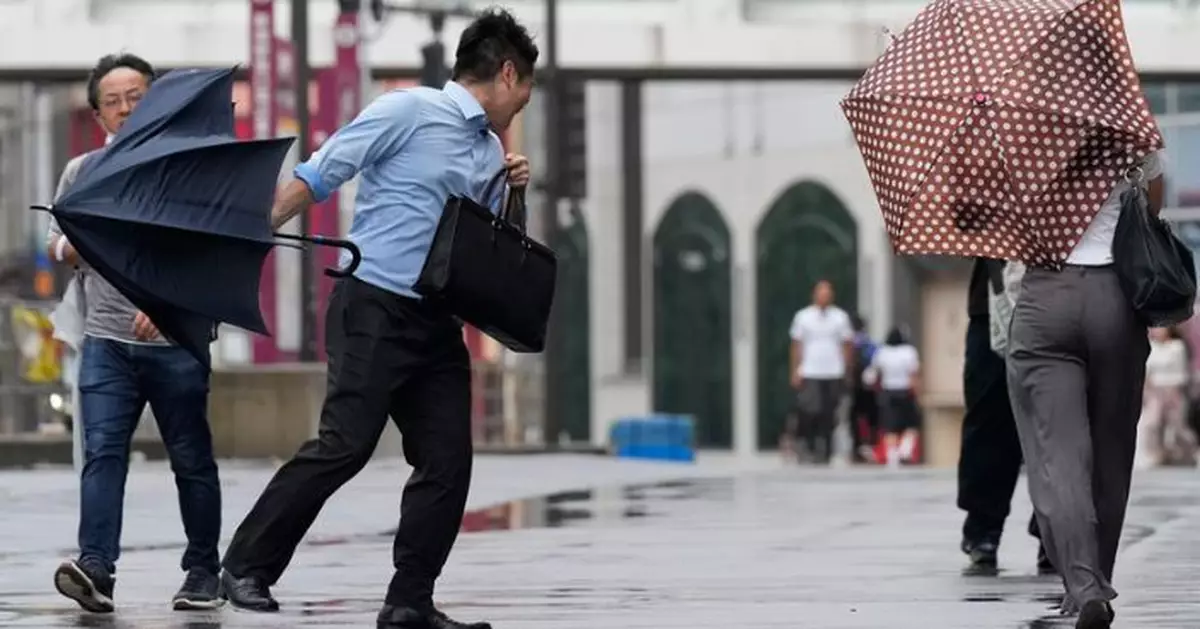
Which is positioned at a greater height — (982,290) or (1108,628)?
(982,290)

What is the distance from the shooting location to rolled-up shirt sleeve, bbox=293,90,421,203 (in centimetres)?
905

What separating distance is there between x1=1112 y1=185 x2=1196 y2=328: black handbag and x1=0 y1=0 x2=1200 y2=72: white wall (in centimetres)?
2455

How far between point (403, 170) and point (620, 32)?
2642cm

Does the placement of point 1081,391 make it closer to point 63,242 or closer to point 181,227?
point 181,227

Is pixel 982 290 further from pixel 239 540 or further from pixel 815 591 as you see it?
pixel 239 540

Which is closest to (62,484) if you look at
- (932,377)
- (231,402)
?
(231,402)

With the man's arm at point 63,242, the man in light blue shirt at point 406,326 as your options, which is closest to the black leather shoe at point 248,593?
the man in light blue shirt at point 406,326

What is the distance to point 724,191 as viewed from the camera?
53.8m

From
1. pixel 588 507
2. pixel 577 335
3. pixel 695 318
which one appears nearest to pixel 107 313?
pixel 588 507

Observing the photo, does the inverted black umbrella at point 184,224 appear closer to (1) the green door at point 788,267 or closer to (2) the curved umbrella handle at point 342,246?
(2) the curved umbrella handle at point 342,246

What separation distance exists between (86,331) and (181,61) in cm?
2484

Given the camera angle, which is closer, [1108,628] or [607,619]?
[1108,628]

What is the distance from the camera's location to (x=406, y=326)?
29.7 feet

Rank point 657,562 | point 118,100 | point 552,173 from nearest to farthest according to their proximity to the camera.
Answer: point 118,100 → point 657,562 → point 552,173
